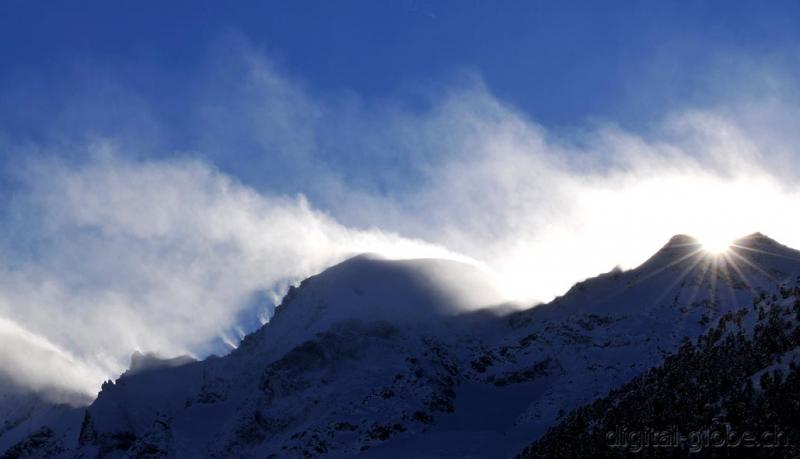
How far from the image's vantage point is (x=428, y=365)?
142500 millimetres

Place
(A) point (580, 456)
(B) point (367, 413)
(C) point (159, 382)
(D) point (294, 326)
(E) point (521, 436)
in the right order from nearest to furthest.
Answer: (A) point (580, 456) < (E) point (521, 436) < (B) point (367, 413) < (D) point (294, 326) < (C) point (159, 382)

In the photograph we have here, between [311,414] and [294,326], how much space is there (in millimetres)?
47037

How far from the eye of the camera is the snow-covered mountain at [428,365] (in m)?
122

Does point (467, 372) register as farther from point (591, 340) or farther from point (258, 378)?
point (258, 378)

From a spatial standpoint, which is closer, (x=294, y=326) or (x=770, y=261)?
(x=770, y=261)

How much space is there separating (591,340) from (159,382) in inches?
4026

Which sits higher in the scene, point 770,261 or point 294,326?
point 294,326

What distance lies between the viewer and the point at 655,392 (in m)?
59.4

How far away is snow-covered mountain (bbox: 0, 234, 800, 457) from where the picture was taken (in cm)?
12169

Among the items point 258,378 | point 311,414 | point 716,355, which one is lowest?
point 716,355

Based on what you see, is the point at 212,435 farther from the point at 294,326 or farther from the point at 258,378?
the point at 294,326

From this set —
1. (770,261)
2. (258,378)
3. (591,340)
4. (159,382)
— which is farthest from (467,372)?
(159,382)

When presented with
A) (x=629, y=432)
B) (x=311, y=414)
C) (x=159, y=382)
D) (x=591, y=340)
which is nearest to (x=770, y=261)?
(x=591, y=340)

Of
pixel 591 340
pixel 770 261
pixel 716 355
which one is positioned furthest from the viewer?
pixel 770 261
